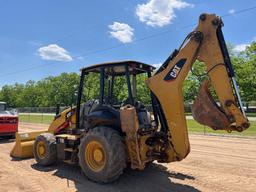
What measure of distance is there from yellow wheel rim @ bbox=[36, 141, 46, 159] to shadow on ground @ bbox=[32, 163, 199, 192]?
31cm

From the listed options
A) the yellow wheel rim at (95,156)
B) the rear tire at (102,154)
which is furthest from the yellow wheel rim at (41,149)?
the yellow wheel rim at (95,156)

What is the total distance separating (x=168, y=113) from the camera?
230 inches

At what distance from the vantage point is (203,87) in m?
5.74

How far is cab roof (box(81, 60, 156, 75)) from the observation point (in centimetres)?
664

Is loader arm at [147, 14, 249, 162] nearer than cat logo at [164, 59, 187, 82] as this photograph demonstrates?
Yes

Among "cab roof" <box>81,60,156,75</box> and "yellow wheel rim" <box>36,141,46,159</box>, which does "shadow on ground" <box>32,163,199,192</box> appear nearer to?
"yellow wheel rim" <box>36,141,46,159</box>

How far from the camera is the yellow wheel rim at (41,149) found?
795 centimetres

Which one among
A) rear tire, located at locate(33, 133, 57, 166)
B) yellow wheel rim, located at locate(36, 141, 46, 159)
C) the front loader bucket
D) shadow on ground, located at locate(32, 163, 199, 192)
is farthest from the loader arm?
the front loader bucket

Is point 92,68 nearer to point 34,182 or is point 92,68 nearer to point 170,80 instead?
point 170,80

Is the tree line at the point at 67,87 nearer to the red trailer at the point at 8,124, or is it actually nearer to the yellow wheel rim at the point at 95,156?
the yellow wheel rim at the point at 95,156

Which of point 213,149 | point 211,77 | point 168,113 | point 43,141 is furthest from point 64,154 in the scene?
point 213,149

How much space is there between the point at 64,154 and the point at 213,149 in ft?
20.1

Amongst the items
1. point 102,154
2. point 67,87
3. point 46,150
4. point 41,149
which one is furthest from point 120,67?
point 67,87

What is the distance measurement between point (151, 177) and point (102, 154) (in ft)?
4.38
